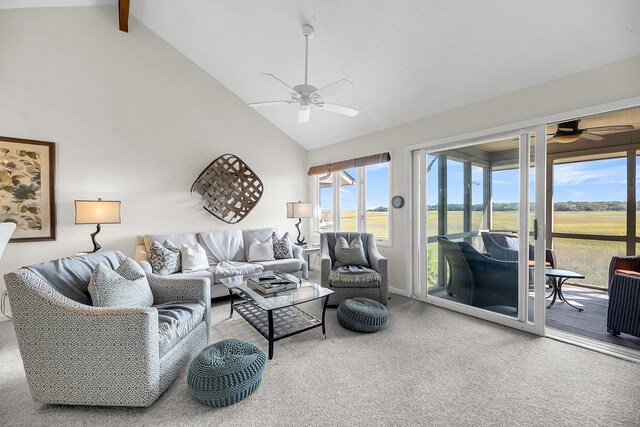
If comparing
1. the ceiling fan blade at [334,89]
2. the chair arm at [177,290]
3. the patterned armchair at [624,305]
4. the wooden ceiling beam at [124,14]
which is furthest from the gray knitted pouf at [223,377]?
the wooden ceiling beam at [124,14]

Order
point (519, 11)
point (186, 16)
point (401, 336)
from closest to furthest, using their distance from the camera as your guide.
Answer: point (519, 11) < point (401, 336) < point (186, 16)

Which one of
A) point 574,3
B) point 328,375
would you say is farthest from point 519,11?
point 328,375

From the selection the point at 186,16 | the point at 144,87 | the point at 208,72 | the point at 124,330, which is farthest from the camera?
the point at 208,72

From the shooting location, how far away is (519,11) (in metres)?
2.18

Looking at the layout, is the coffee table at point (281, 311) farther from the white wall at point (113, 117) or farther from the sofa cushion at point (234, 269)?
the white wall at point (113, 117)

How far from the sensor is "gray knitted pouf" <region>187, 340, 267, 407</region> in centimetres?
167

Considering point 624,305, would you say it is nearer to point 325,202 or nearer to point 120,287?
point 325,202

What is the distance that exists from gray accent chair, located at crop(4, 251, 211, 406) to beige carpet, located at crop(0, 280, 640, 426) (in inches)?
5.8

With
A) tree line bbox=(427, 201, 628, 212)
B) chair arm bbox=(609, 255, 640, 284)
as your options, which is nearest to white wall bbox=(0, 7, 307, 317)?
tree line bbox=(427, 201, 628, 212)

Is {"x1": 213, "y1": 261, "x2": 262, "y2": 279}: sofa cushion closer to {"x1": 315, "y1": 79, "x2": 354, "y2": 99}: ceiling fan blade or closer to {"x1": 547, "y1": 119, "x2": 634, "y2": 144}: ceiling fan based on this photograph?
{"x1": 315, "y1": 79, "x2": 354, "y2": 99}: ceiling fan blade

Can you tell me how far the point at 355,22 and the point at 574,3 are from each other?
67.9 inches

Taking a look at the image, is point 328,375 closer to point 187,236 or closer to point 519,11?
point 187,236

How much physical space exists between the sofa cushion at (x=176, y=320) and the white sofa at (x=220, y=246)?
44.5 inches

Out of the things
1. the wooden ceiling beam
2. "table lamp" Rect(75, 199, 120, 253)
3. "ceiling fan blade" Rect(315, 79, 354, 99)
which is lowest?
"table lamp" Rect(75, 199, 120, 253)
